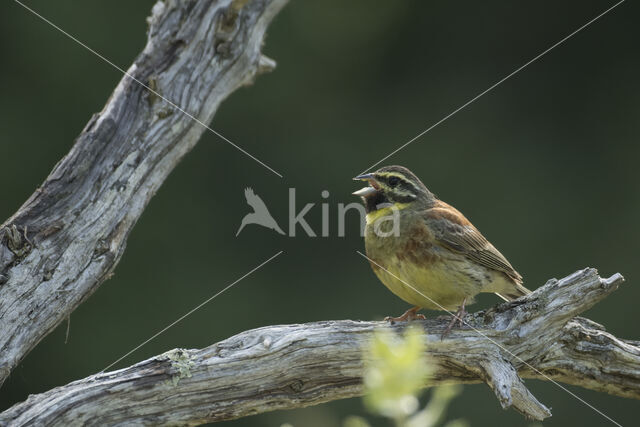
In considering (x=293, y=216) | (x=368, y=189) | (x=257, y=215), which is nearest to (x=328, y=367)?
(x=368, y=189)

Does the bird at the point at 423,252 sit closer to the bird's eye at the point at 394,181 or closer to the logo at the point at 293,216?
the bird's eye at the point at 394,181

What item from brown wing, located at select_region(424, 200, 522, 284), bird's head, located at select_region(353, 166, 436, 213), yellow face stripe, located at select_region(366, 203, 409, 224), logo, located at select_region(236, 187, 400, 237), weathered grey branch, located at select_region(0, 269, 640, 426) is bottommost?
weathered grey branch, located at select_region(0, 269, 640, 426)

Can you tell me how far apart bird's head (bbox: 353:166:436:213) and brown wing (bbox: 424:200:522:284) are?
0.16 meters

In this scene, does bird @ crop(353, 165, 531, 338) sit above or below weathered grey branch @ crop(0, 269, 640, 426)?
above

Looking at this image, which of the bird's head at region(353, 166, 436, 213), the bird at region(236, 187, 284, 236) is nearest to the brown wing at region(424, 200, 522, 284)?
the bird's head at region(353, 166, 436, 213)

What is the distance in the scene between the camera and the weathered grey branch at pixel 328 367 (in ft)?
12.2

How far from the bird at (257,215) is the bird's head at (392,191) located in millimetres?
4980

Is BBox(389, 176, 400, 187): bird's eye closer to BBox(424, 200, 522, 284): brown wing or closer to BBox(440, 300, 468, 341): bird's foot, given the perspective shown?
BBox(424, 200, 522, 284): brown wing

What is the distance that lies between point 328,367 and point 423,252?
46.7 inches

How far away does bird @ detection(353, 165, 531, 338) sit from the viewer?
480cm

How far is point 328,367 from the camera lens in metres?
4.04

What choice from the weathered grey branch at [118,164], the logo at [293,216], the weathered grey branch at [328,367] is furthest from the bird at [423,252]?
the logo at [293,216]

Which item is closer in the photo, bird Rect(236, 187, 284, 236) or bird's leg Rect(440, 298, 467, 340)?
bird's leg Rect(440, 298, 467, 340)

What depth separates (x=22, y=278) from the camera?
396cm
